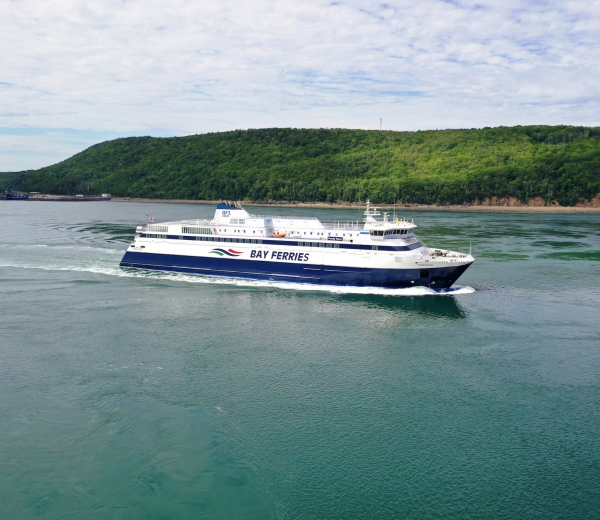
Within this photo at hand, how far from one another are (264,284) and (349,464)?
90.3 ft

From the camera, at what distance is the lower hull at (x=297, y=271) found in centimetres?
4159

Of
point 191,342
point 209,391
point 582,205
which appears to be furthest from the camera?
point 582,205

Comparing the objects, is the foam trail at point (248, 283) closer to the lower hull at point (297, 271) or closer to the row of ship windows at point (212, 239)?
the lower hull at point (297, 271)

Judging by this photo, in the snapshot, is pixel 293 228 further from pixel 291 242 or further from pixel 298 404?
pixel 298 404

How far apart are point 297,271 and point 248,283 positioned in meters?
4.52

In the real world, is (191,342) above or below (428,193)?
below

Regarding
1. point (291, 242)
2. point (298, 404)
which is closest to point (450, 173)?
point (291, 242)

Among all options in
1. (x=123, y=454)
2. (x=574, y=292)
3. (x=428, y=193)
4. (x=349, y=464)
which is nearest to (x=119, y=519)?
(x=123, y=454)

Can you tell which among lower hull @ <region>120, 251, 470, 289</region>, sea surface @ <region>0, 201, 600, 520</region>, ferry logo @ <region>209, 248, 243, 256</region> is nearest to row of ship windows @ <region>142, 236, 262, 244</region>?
ferry logo @ <region>209, 248, 243, 256</region>

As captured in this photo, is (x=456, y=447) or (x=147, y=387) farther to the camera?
(x=147, y=387)

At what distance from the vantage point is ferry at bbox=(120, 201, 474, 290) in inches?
1636

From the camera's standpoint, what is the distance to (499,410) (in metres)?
22.3

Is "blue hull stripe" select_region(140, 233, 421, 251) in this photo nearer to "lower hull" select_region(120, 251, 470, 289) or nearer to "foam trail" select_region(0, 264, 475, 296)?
"lower hull" select_region(120, 251, 470, 289)

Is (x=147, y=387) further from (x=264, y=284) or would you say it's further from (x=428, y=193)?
(x=428, y=193)
